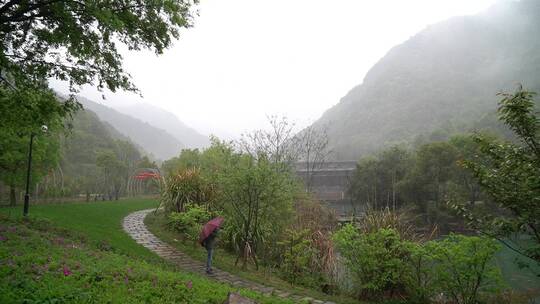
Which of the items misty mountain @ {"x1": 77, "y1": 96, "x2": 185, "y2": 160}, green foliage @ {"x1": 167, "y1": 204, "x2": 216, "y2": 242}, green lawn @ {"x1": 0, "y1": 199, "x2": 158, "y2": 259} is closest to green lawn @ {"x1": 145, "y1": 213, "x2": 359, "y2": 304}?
green foliage @ {"x1": 167, "y1": 204, "x2": 216, "y2": 242}

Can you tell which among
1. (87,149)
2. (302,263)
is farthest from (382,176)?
(87,149)

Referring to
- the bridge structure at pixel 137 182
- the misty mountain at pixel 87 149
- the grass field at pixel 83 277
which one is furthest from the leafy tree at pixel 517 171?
the misty mountain at pixel 87 149

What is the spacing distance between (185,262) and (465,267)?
16.9 feet

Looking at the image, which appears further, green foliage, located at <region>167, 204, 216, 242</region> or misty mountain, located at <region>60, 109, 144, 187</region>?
misty mountain, located at <region>60, 109, 144, 187</region>

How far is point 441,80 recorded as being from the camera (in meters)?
68.8

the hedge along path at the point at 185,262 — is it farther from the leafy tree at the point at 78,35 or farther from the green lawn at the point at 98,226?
the leafy tree at the point at 78,35

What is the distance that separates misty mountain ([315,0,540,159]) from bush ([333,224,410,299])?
38.8 metres

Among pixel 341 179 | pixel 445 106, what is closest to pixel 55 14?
pixel 341 179

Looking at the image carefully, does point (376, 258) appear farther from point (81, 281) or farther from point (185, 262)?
point (81, 281)

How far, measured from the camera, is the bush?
5.85m

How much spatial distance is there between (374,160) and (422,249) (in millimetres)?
21164

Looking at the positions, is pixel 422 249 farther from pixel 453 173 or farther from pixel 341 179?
pixel 341 179

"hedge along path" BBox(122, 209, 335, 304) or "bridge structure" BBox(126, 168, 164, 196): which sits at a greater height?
"bridge structure" BBox(126, 168, 164, 196)

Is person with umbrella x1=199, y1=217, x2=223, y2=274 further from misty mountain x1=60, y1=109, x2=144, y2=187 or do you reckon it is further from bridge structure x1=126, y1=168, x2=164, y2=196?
misty mountain x1=60, y1=109, x2=144, y2=187
